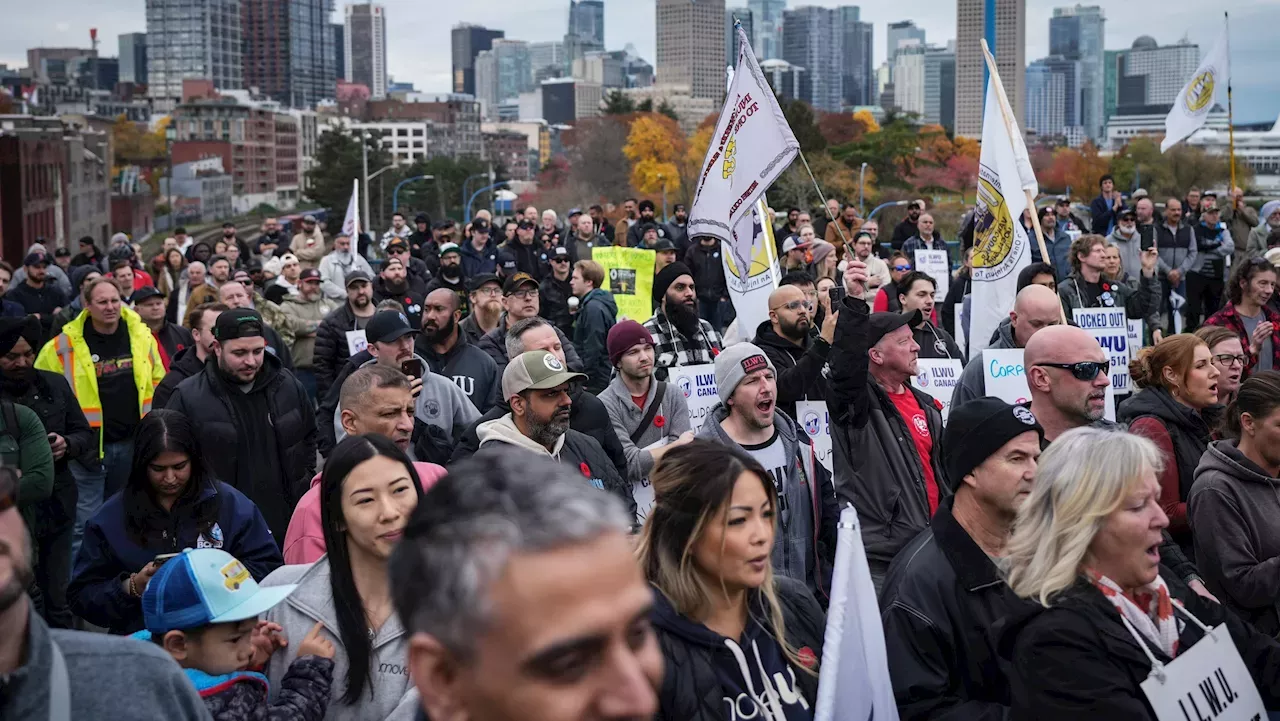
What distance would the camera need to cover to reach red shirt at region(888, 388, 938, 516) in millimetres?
6145

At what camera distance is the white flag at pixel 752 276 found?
988cm

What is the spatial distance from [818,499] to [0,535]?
4409 millimetres

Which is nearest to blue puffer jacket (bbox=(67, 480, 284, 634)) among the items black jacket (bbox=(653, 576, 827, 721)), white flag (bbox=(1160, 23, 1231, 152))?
black jacket (bbox=(653, 576, 827, 721))

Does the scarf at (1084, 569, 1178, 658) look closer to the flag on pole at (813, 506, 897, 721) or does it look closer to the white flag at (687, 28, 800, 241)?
the flag on pole at (813, 506, 897, 721)

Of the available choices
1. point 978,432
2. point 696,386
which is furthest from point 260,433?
point 978,432

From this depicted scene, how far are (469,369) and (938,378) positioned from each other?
3137 mm

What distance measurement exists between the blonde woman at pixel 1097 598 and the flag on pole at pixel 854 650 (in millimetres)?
343

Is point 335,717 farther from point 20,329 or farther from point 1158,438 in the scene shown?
point 20,329

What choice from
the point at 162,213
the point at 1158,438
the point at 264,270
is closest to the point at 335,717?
the point at 1158,438

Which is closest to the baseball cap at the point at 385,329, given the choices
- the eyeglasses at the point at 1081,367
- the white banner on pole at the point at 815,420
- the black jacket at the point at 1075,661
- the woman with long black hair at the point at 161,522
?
the woman with long black hair at the point at 161,522

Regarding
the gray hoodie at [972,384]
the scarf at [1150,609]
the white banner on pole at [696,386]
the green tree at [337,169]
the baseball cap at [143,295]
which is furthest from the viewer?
the green tree at [337,169]

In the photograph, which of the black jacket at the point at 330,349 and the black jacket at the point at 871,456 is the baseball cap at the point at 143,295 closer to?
the black jacket at the point at 330,349

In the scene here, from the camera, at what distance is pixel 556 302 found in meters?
15.0

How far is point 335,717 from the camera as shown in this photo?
387cm
